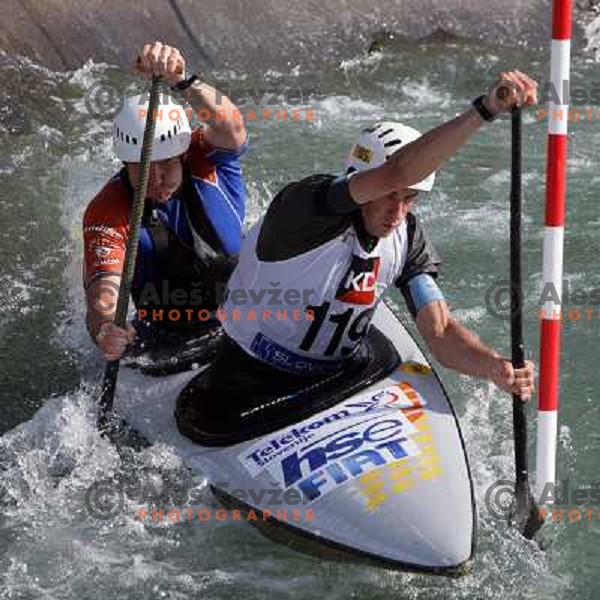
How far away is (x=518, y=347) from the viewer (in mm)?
4781

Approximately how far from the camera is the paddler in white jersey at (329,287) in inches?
185

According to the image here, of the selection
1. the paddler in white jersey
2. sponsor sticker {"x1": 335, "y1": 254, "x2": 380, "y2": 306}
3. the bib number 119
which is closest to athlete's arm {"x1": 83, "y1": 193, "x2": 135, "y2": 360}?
the paddler in white jersey

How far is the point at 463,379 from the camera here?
20.9ft

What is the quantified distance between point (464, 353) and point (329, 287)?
56 cm

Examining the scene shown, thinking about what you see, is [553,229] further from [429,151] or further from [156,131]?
[156,131]

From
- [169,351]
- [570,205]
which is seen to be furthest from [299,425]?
[570,205]

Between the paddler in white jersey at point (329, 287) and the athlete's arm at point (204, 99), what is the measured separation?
2.24ft

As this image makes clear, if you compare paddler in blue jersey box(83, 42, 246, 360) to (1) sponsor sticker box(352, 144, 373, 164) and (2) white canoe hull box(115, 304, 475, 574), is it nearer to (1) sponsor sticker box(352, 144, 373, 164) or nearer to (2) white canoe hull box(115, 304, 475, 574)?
(2) white canoe hull box(115, 304, 475, 574)

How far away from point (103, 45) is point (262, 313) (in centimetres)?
535

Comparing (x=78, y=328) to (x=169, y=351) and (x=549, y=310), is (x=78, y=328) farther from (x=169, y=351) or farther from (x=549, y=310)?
(x=549, y=310)

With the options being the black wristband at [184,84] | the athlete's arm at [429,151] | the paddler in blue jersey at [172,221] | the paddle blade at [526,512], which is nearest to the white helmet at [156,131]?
the paddler in blue jersey at [172,221]

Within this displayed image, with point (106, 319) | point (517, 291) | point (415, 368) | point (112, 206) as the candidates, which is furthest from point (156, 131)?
point (517, 291)

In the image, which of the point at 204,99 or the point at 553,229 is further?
the point at 204,99

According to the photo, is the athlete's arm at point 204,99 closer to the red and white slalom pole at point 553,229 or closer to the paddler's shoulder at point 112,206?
the paddler's shoulder at point 112,206
